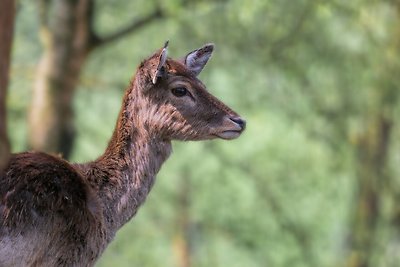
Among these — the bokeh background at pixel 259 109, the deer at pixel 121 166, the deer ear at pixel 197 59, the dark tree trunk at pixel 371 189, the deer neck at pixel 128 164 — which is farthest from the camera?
the dark tree trunk at pixel 371 189

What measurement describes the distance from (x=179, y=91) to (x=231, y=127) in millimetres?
461

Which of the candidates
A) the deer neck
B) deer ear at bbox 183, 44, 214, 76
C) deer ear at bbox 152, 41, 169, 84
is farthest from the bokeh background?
deer ear at bbox 152, 41, 169, 84

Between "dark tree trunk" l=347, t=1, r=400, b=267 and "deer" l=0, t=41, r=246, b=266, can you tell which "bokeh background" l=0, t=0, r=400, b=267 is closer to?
"dark tree trunk" l=347, t=1, r=400, b=267

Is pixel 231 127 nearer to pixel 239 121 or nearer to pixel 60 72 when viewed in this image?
pixel 239 121

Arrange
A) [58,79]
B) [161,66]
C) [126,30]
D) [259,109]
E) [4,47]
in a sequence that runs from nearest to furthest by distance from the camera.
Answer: [4,47], [161,66], [58,79], [126,30], [259,109]

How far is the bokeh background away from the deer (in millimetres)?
8031

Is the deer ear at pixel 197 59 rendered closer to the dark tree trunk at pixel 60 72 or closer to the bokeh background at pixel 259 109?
the bokeh background at pixel 259 109

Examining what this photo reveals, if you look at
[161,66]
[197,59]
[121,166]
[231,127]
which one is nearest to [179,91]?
[161,66]

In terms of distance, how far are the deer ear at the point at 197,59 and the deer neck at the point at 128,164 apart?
22.5 inches

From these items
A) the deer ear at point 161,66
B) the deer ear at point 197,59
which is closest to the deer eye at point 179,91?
the deer ear at point 161,66

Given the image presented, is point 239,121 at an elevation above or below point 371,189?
below

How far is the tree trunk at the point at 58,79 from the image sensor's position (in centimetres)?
1911

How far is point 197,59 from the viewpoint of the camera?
9.88 meters

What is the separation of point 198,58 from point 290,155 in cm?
1578
